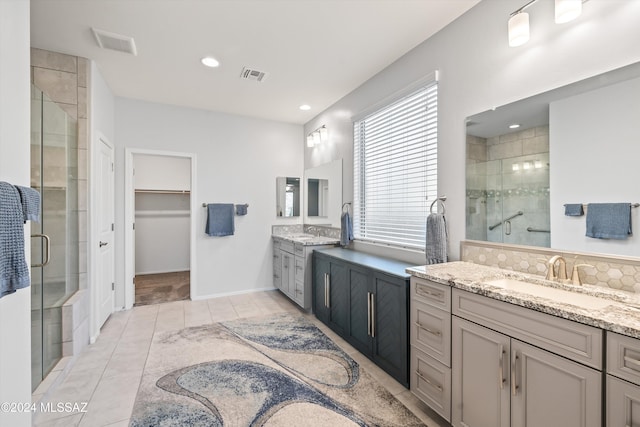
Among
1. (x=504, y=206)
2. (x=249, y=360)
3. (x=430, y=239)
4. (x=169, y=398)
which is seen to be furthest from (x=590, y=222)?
(x=169, y=398)

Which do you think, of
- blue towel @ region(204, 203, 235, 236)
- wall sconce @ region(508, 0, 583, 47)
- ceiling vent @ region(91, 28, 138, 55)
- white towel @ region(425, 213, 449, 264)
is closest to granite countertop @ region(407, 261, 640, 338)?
white towel @ region(425, 213, 449, 264)

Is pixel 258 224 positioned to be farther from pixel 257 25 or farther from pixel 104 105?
pixel 257 25

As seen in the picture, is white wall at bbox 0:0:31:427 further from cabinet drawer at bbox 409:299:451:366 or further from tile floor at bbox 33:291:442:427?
cabinet drawer at bbox 409:299:451:366

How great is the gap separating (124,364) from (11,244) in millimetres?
1830

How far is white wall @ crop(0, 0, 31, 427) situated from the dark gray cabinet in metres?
2.07

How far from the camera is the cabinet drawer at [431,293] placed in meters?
1.71

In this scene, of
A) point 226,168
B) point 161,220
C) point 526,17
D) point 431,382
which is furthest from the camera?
point 161,220

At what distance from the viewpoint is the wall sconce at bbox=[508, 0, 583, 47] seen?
1.50 metres

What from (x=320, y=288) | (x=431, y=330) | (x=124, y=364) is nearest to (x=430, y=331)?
(x=431, y=330)

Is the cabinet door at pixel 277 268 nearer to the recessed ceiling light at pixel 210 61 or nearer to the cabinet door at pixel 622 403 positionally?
the recessed ceiling light at pixel 210 61

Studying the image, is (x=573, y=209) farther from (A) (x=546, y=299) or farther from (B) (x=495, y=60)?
(B) (x=495, y=60)

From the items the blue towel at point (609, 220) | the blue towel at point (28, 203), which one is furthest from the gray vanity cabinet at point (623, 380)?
the blue towel at point (28, 203)

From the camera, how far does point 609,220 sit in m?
1.46

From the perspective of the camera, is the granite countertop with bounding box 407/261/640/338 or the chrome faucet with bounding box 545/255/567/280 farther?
the chrome faucet with bounding box 545/255/567/280
